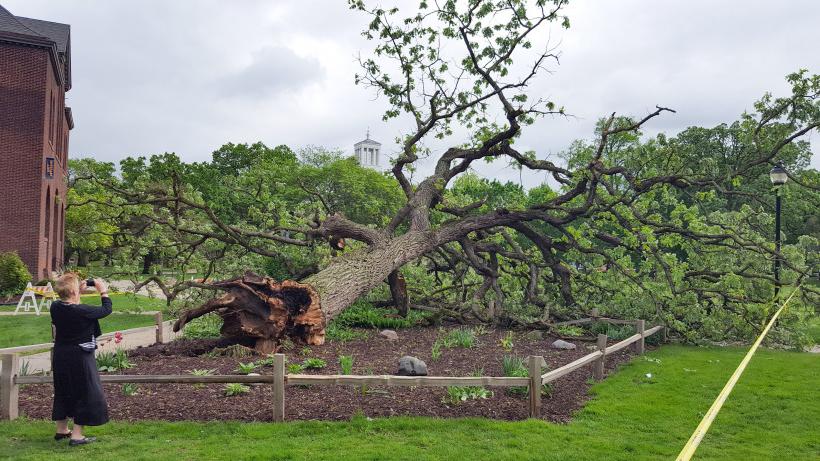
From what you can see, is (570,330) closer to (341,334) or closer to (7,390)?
(341,334)

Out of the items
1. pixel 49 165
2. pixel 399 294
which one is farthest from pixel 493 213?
pixel 49 165

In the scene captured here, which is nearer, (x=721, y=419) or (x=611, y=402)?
(x=721, y=419)

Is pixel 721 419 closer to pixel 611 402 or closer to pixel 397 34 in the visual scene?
pixel 611 402

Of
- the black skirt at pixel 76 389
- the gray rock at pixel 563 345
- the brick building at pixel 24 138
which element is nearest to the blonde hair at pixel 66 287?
the black skirt at pixel 76 389

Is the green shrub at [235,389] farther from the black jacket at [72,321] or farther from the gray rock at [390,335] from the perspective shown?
the gray rock at [390,335]

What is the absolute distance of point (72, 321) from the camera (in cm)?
561

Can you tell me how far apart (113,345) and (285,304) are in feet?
12.4

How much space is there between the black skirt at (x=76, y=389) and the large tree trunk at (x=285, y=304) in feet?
11.2

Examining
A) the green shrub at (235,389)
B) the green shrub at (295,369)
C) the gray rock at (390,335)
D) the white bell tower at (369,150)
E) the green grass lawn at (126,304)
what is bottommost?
the green shrub at (235,389)

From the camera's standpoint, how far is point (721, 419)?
7.00m

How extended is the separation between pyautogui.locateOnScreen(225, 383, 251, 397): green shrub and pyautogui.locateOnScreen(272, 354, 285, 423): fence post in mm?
1030

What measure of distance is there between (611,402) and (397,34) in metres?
8.21

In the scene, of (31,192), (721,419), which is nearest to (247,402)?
(721,419)

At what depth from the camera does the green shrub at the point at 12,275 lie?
19.3 m
